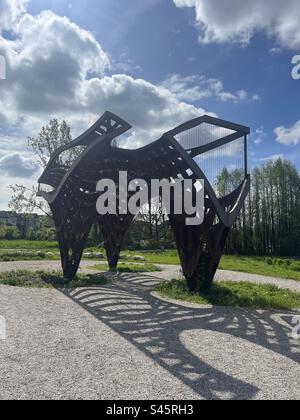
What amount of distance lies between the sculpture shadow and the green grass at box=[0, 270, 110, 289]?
1.35 metres

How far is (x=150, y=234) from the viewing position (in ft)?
146

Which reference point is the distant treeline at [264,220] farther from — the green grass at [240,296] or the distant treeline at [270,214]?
the green grass at [240,296]

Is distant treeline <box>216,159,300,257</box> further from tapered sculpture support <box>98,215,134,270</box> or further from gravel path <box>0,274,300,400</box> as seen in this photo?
gravel path <box>0,274,300,400</box>

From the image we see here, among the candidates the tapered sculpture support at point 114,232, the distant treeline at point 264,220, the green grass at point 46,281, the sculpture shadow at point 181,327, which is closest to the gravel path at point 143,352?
the sculpture shadow at point 181,327

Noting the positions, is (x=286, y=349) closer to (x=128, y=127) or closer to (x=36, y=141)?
(x=128, y=127)

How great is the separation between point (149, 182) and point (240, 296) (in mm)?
6344

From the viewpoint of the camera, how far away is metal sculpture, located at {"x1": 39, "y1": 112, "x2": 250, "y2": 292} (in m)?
11.6

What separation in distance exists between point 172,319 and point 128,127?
736 cm

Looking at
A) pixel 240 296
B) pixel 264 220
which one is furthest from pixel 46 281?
pixel 264 220

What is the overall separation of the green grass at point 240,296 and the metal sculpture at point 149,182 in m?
0.71

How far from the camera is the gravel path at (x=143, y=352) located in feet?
14.9

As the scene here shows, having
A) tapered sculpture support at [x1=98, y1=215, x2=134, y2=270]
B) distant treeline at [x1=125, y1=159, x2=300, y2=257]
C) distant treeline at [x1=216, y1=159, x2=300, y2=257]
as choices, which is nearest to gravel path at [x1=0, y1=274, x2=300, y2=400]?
tapered sculpture support at [x1=98, y1=215, x2=134, y2=270]

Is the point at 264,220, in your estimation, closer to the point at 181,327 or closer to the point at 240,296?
the point at 240,296
